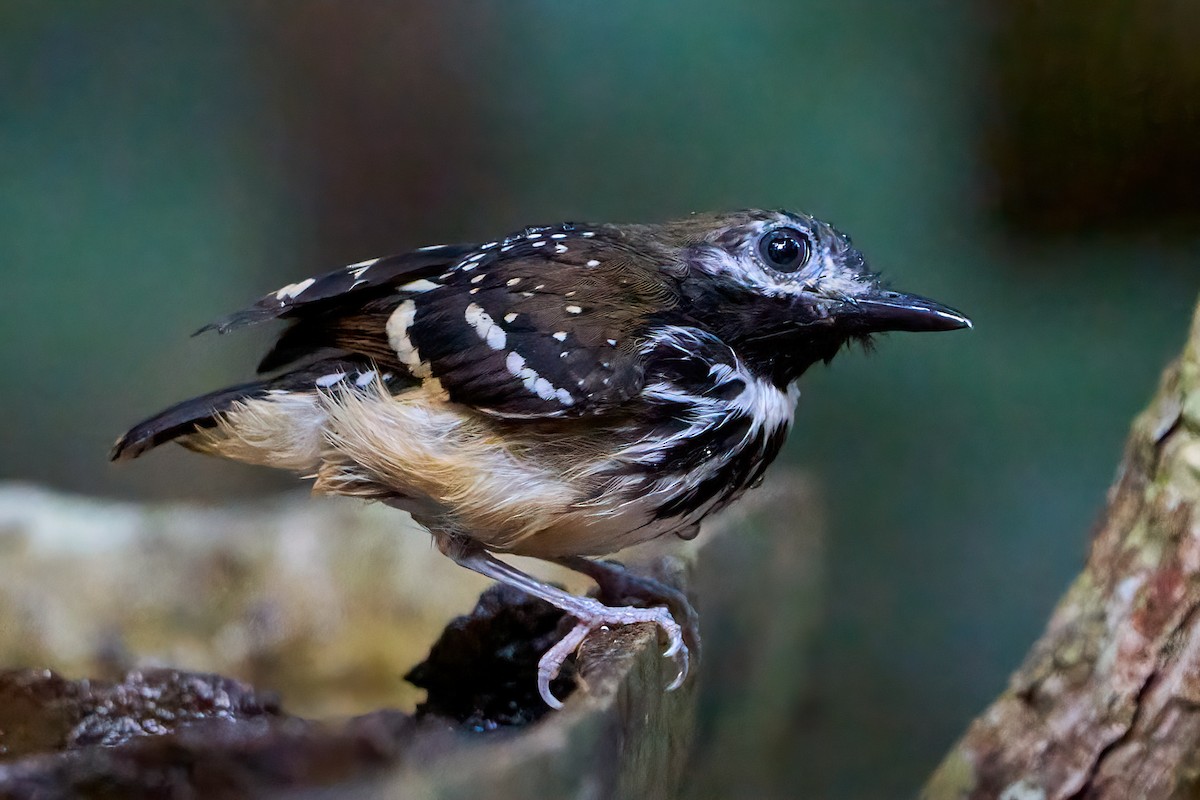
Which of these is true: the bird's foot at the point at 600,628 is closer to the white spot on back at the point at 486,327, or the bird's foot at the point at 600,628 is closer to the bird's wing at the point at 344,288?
the white spot on back at the point at 486,327

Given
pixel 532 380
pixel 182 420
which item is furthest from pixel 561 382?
pixel 182 420

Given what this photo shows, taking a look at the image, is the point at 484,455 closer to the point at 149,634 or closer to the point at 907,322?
the point at 907,322

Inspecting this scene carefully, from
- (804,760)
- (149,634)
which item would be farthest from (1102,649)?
(149,634)

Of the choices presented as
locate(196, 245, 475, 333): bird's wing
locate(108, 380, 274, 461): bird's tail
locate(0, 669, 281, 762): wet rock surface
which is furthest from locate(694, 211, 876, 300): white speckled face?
locate(0, 669, 281, 762): wet rock surface

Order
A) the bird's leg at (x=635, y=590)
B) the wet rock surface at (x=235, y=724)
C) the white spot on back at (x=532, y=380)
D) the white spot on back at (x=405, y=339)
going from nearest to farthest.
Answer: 1. the wet rock surface at (x=235, y=724)
2. the white spot on back at (x=532, y=380)
3. the white spot on back at (x=405, y=339)
4. the bird's leg at (x=635, y=590)

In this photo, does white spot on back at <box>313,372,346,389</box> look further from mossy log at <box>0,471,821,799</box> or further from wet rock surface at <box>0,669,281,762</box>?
wet rock surface at <box>0,669,281,762</box>

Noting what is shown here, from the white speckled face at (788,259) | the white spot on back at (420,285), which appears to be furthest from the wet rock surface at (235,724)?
the white speckled face at (788,259)
